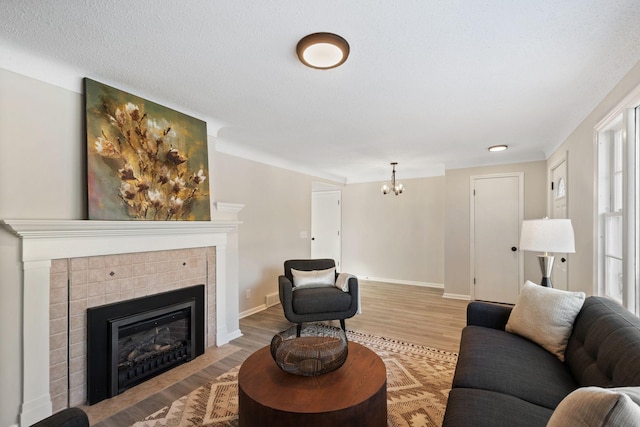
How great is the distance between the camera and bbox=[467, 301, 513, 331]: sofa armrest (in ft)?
7.44

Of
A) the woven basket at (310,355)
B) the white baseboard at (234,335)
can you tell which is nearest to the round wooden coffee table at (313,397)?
the woven basket at (310,355)

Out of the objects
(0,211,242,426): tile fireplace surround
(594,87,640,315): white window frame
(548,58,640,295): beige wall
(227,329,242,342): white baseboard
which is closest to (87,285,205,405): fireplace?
(0,211,242,426): tile fireplace surround

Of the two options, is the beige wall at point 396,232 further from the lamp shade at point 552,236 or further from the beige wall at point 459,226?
the lamp shade at point 552,236

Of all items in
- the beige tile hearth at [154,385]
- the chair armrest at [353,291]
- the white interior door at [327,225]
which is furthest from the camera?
the white interior door at [327,225]

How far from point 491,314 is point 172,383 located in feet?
8.50

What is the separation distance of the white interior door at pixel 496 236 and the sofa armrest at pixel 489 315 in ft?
8.89

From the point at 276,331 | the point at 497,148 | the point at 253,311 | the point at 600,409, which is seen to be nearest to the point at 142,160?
the point at 276,331

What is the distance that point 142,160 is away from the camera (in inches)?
94.3

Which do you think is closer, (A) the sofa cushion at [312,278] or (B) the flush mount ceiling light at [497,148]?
(A) the sofa cushion at [312,278]

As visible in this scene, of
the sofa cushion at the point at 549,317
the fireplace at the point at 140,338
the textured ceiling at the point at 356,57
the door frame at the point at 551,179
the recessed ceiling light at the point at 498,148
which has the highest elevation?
the textured ceiling at the point at 356,57

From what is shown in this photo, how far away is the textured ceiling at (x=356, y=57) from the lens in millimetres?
1435

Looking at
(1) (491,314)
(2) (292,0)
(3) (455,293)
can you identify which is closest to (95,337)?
(2) (292,0)

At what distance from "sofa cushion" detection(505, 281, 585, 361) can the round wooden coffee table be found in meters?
1.04

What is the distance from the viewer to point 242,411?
59.7 inches
